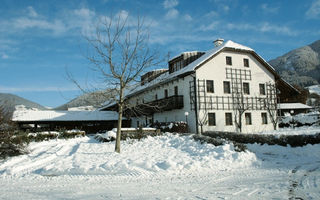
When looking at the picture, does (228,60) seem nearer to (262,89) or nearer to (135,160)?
(262,89)

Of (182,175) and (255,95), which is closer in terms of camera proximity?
(182,175)

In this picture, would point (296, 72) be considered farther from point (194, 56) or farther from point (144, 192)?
point (144, 192)

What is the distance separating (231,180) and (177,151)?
5352 mm

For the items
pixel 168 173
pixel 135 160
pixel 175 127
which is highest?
pixel 175 127

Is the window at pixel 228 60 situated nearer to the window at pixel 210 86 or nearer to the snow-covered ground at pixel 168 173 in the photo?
the window at pixel 210 86

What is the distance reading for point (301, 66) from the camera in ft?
550

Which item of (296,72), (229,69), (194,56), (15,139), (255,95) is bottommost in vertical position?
(15,139)

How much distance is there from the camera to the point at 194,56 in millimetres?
27016

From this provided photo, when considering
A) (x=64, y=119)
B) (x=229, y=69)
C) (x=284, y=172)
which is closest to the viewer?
(x=284, y=172)

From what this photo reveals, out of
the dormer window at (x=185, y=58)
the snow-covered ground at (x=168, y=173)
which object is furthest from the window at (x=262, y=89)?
the snow-covered ground at (x=168, y=173)

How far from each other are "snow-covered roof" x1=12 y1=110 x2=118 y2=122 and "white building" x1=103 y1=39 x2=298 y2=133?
8371mm

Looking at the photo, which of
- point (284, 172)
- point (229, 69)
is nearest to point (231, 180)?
point (284, 172)

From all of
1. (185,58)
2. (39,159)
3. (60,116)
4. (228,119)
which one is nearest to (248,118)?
(228,119)

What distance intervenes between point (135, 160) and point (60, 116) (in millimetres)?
22568
